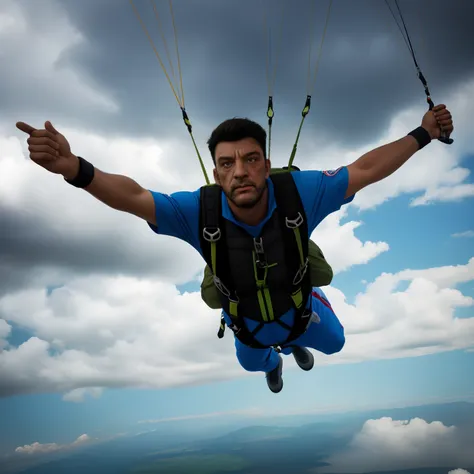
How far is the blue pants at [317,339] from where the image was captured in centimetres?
671

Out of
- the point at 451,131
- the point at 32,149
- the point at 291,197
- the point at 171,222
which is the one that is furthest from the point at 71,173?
the point at 451,131

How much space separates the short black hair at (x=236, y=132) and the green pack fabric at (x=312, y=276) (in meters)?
0.54

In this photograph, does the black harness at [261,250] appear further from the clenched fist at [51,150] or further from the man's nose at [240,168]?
the clenched fist at [51,150]

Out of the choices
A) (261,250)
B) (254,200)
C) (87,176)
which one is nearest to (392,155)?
(254,200)

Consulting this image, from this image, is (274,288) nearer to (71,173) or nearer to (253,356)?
(253,356)

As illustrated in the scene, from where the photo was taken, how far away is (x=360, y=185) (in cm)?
527

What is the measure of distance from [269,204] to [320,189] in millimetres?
615

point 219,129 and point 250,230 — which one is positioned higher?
point 219,129

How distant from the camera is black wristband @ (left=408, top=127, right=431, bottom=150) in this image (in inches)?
209

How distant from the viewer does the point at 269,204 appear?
5156 millimetres

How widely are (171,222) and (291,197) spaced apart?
1375mm

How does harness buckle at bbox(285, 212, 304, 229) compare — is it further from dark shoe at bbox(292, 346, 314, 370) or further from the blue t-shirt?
dark shoe at bbox(292, 346, 314, 370)

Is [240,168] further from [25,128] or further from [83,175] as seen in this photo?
[25,128]

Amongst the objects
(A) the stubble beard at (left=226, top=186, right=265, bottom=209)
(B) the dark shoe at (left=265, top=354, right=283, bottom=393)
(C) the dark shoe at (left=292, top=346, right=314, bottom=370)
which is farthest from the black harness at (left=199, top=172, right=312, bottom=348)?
(C) the dark shoe at (left=292, top=346, right=314, bottom=370)
